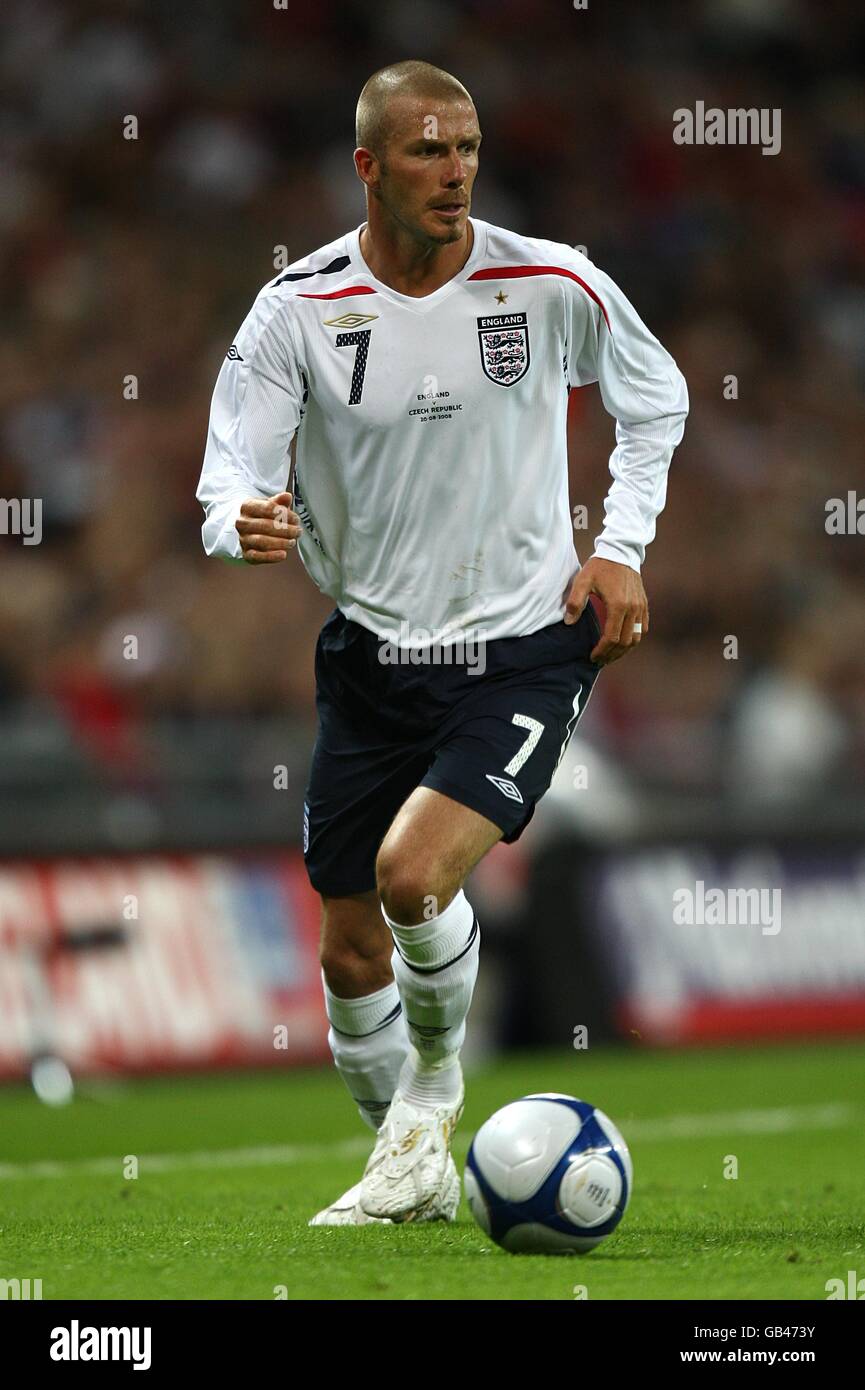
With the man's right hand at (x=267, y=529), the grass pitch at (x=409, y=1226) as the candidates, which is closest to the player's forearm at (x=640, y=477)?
the man's right hand at (x=267, y=529)

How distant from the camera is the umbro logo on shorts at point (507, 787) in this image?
5.44 metres

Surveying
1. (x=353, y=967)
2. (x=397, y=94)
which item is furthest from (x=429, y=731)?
(x=397, y=94)

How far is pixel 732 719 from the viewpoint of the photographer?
13586mm

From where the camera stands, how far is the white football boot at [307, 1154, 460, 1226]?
5.62m

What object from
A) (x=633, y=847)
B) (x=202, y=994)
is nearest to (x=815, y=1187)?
(x=202, y=994)

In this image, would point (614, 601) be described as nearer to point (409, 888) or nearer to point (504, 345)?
point (504, 345)

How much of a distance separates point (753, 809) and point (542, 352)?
294 inches

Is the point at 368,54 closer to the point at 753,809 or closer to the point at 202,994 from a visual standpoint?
the point at 753,809

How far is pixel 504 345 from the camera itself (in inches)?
225

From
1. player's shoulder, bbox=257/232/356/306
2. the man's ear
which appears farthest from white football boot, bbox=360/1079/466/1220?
the man's ear

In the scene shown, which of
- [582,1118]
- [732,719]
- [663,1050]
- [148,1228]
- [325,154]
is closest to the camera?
[582,1118]

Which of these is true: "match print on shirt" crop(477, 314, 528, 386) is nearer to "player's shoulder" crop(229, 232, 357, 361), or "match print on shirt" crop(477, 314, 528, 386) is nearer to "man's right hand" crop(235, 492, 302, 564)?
"player's shoulder" crop(229, 232, 357, 361)

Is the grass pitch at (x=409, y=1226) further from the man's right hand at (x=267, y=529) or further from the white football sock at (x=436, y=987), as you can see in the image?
the man's right hand at (x=267, y=529)

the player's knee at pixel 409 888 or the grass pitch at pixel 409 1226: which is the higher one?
the player's knee at pixel 409 888
